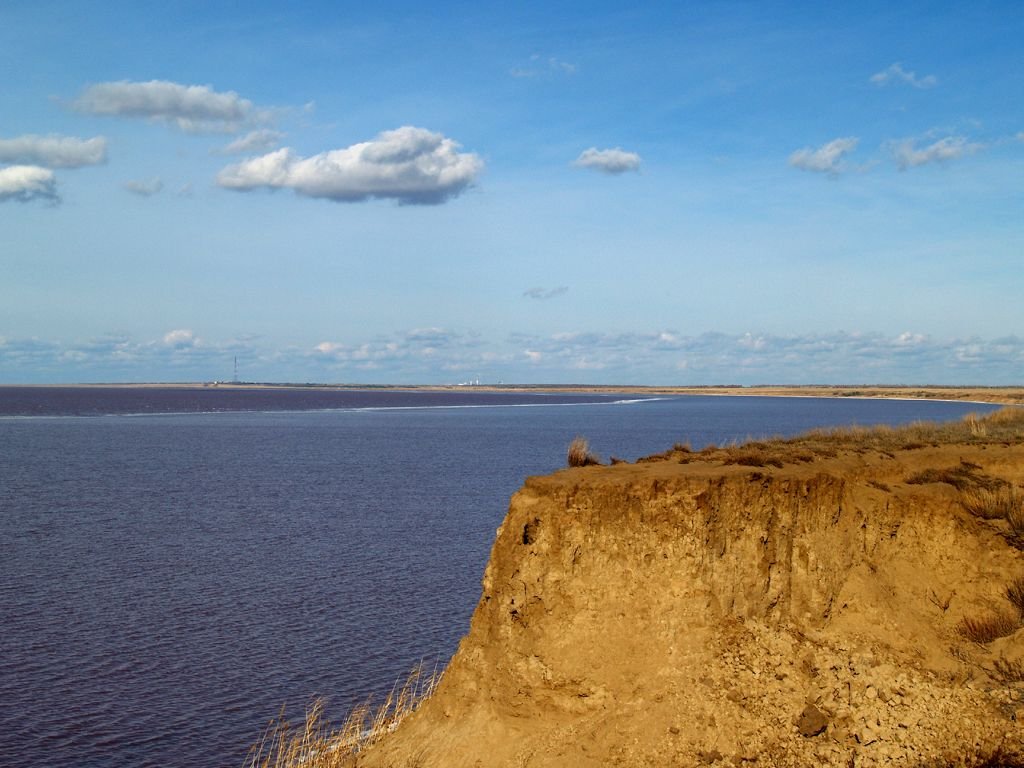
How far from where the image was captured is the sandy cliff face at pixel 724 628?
11320 mm

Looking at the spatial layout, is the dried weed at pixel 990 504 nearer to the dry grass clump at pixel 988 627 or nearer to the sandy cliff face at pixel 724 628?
the sandy cliff face at pixel 724 628

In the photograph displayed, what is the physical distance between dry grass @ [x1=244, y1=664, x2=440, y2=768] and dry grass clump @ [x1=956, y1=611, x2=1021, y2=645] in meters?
7.62

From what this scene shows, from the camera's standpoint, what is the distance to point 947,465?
49.4 ft

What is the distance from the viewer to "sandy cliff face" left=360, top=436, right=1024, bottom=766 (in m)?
11.3

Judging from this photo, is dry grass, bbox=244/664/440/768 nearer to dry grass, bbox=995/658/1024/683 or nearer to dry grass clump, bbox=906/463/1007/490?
dry grass, bbox=995/658/1024/683

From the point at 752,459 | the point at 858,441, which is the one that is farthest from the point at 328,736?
the point at 858,441

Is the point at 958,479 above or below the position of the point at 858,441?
below

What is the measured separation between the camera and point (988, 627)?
12.6 metres

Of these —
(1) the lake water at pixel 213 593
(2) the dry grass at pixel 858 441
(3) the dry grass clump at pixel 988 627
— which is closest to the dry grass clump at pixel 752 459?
(2) the dry grass at pixel 858 441

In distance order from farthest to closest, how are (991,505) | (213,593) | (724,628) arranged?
(213,593) → (991,505) → (724,628)

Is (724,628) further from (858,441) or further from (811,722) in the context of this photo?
(858,441)

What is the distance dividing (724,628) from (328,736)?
696 centimetres

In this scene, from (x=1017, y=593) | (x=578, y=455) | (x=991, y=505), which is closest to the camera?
(x=1017, y=593)

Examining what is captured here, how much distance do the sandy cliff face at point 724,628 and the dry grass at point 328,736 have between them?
1.14 meters
